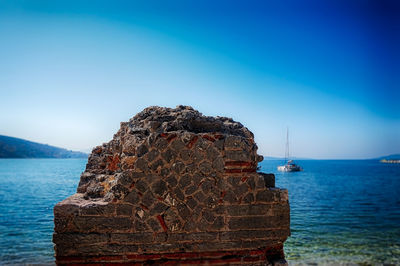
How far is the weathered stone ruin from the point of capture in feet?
11.8

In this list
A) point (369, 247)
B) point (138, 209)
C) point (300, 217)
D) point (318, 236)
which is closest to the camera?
point (138, 209)

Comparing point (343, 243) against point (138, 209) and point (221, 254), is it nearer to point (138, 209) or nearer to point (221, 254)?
point (221, 254)

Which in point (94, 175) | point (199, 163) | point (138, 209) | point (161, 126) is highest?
point (161, 126)

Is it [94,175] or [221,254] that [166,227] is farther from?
[94,175]

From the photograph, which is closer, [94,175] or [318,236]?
[94,175]

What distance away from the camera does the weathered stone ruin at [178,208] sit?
3.61 m

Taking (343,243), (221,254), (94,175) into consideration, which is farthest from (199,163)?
(343,243)

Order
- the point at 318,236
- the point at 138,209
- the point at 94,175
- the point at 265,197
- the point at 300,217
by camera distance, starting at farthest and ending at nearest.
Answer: the point at 300,217 < the point at 318,236 < the point at 94,175 < the point at 265,197 < the point at 138,209

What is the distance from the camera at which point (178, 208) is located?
3.77 meters

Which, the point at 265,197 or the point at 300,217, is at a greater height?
the point at 265,197

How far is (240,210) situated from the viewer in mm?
3885

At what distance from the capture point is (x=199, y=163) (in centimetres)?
386

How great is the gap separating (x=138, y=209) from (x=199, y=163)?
1.02 m

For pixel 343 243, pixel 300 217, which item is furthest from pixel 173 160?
pixel 300 217
